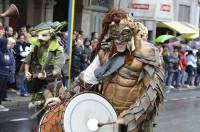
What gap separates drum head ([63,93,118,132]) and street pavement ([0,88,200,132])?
139 inches

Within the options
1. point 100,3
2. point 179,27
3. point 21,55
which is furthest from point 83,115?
point 179,27

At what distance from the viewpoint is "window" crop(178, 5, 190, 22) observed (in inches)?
1221

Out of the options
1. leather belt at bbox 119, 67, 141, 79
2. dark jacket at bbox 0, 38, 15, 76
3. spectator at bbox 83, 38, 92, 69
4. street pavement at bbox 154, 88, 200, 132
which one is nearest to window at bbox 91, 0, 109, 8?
street pavement at bbox 154, 88, 200, 132

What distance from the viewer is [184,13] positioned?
104 feet

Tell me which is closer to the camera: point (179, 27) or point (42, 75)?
point (42, 75)

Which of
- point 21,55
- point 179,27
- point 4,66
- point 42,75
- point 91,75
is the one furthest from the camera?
point 179,27

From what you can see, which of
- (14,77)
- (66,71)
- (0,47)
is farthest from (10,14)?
(14,77)

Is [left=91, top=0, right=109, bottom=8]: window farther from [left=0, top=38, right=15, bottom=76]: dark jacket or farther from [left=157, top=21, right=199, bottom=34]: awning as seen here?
[left=0, top=38, right=15, bottom=76]: dark jacket

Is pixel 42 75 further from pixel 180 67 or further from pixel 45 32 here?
pixel 180 67

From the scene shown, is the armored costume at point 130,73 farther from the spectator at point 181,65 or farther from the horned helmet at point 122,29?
the spectator at point 181,65

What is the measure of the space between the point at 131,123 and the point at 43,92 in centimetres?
223

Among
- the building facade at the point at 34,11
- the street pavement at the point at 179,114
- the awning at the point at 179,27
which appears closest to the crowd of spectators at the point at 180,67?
the street pavement at the point at 179,114

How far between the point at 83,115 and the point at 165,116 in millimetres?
7612

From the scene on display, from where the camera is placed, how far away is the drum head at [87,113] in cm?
400
